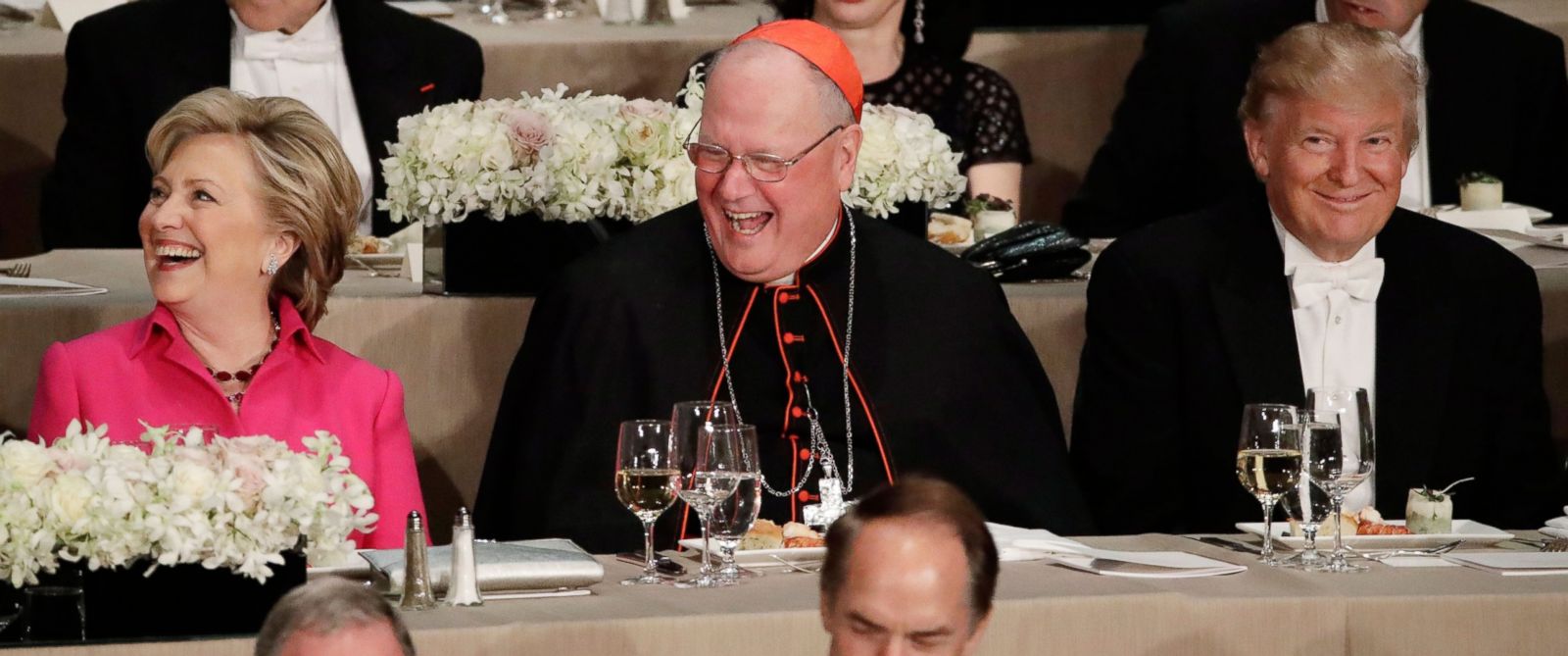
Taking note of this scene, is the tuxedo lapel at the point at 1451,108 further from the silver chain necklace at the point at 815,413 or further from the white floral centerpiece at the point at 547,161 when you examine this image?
the silver chain necklace at the point at 815,413

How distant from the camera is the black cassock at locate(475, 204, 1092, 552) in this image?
4.14 meters

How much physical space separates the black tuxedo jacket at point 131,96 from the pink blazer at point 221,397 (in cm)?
211

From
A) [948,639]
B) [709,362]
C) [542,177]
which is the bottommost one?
[948,639]

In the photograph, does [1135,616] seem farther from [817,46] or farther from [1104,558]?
[817,46]

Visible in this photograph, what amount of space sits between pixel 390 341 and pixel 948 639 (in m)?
2.10

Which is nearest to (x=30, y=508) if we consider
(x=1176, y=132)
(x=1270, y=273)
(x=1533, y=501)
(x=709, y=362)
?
(x=709, y=362)

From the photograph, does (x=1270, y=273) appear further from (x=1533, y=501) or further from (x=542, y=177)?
(x=542, y=177)

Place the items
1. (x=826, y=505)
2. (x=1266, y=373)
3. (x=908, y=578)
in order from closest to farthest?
(x=908, y=578) < (x=826, y=505) < (x=1266, y=373)

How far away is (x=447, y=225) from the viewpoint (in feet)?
14.5

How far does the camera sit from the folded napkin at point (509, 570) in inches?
116

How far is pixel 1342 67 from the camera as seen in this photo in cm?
425

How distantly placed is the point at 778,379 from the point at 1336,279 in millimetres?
1084

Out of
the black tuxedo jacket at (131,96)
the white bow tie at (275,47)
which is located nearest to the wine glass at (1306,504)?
the black tuxedo jacket at (131,96)

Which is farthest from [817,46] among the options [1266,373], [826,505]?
[1266,373]
